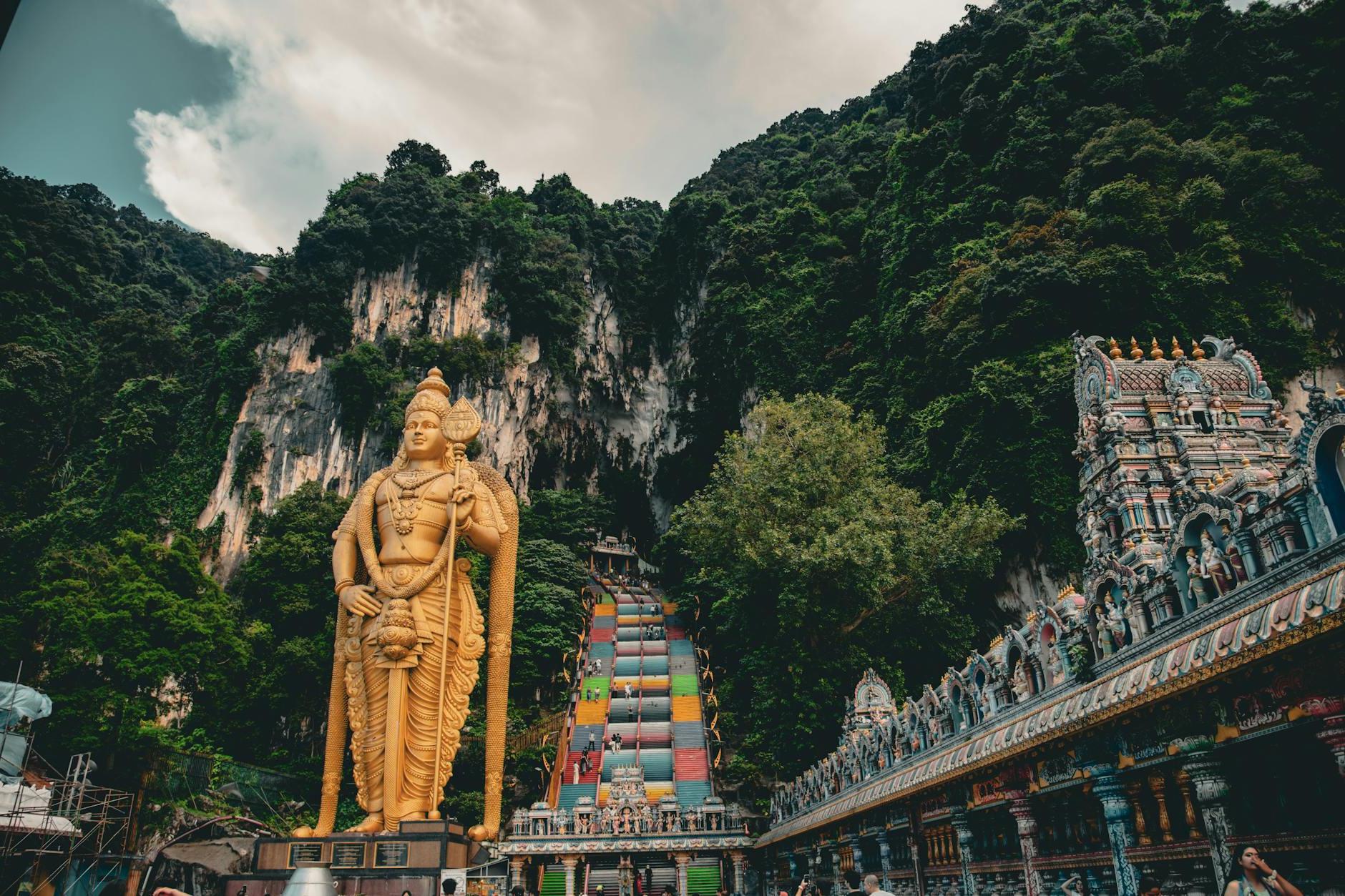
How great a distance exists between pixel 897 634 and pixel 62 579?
14797 millimetres

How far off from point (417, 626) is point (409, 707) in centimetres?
80

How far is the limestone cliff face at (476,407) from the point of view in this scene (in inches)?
1208

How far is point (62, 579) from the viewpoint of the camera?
15.0m

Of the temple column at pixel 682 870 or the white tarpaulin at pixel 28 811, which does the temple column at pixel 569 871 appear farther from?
the white tarpaulin at pixel 28 811

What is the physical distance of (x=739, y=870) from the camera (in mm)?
14609

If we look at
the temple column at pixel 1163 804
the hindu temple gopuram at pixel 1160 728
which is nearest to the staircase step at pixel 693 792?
the hindu temple gopuram at pixel 1160 728

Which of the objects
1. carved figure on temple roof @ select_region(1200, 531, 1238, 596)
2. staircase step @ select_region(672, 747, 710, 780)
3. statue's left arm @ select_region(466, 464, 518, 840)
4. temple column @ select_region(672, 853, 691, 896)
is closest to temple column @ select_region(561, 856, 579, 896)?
temple column @ select_region(672, 853, 691, 896)

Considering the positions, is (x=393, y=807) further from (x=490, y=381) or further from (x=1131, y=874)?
(x=490, y=381)

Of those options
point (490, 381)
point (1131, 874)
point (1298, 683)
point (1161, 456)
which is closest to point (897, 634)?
point (1161, 456)

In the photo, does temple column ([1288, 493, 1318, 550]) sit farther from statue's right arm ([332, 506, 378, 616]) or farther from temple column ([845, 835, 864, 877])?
statue's right arm ([332, 506, 378, 616])

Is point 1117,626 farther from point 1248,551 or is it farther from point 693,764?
point 693,764

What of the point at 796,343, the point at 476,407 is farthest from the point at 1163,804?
the point at 476,407

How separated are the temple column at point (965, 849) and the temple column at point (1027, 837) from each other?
811 millimetres

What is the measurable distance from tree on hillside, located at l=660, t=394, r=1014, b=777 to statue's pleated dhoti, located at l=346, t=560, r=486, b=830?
25.8 ft
